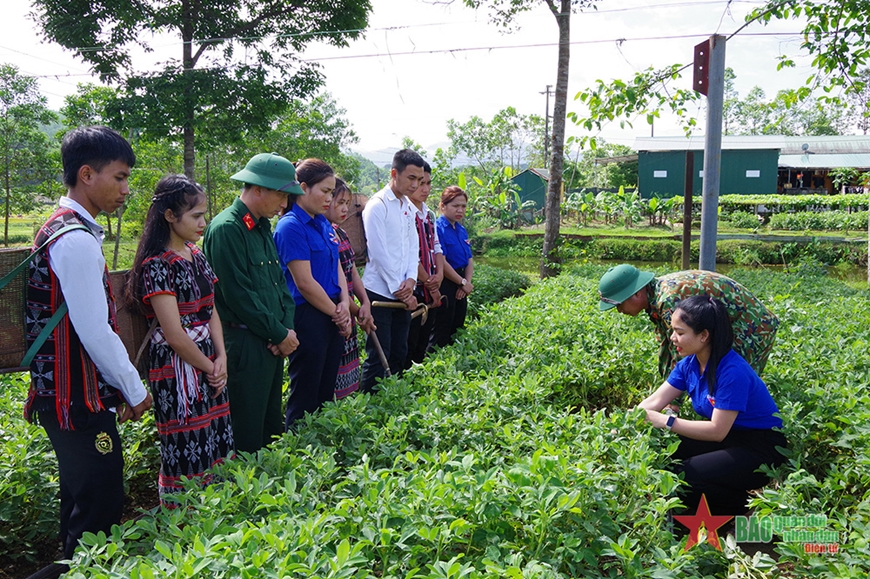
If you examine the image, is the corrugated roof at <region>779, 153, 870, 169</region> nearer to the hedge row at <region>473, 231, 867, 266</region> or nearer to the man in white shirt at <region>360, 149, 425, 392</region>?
the hedge row at <region>473, 231, 867, 266</region>

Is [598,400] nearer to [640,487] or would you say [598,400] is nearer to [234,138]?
[640,487]

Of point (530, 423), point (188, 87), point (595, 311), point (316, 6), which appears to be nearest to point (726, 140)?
point (316, 6)

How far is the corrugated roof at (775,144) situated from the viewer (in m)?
31.0

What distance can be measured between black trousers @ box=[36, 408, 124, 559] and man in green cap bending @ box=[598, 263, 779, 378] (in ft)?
8.06

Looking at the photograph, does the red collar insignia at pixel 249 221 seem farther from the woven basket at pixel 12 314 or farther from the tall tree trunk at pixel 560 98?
the tall tree trunk at pixel 560 98

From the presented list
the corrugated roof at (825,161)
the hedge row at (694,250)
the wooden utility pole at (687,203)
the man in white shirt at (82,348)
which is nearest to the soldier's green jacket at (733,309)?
the man in white shirt at (82,348)

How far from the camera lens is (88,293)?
7.77 ft

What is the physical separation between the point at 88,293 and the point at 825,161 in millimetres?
37521

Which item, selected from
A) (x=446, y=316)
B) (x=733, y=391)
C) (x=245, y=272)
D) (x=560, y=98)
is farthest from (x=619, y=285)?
(x=560, y=98)

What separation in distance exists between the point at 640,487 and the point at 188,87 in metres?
11.9

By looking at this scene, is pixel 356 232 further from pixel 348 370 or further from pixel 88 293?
pixel 88 293

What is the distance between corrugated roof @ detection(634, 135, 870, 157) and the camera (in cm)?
3103

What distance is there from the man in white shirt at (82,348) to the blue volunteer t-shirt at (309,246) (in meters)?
1.42

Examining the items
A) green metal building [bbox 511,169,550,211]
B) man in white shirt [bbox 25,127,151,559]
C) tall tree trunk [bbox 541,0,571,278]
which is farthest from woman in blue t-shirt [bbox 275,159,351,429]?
green metal building [bbox 511,169,550,211]
